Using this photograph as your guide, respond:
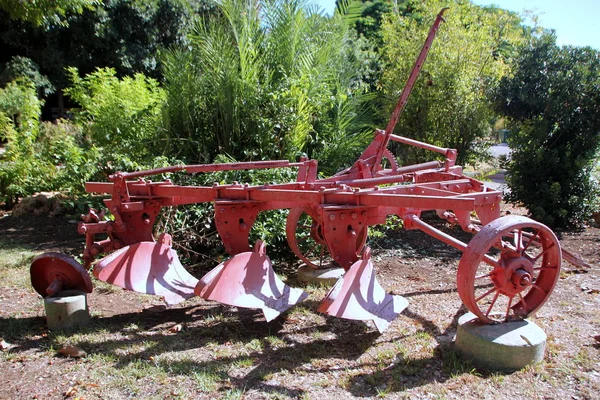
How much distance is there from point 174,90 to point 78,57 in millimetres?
10443

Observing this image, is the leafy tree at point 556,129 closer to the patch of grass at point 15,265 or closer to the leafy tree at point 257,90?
the leafy tree at point 257,90

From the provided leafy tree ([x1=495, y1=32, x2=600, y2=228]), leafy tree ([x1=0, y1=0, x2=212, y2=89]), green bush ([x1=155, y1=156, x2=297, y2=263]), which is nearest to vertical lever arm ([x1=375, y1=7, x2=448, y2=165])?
green bush ([x1=155, y1=156, x2=297, y2=263])

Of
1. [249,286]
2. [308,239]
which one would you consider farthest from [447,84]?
[249,286]

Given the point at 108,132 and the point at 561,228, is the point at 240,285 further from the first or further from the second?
the point at 561,228

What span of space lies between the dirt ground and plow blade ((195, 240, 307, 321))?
25 centimetres

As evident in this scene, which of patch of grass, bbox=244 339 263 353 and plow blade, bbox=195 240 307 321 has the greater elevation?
plow blade, bbox=195 240 307 321

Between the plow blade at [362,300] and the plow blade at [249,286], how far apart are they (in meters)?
0.43

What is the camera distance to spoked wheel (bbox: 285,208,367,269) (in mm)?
4559

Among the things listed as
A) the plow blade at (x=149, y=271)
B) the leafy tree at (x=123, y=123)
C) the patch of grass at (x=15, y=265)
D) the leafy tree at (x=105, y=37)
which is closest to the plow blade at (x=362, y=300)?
the plow blade at (x=149, y=271)

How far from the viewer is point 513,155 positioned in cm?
750

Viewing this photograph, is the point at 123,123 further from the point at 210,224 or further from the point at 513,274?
the point at 513,274

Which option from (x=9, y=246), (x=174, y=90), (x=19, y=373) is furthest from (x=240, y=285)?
(x=9, y=246)

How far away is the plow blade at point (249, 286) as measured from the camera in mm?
3271

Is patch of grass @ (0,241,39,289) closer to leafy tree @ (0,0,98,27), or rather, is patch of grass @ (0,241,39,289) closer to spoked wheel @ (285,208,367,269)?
spoked wheel @ (285,208,367,269)
